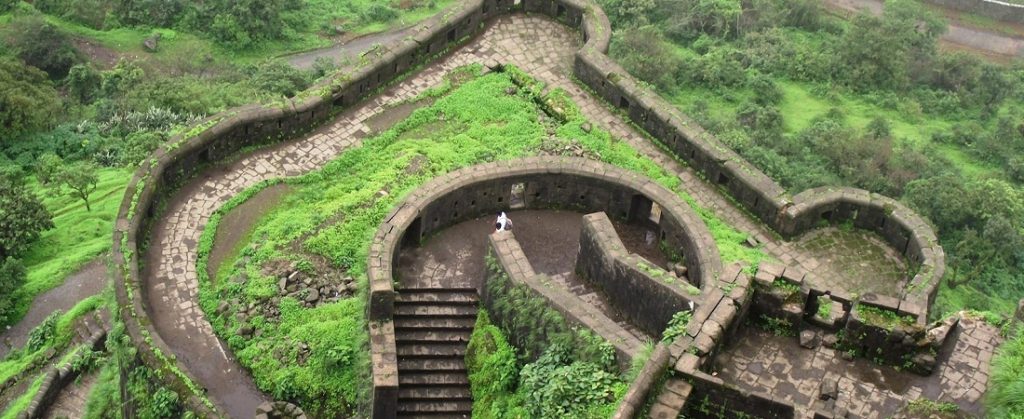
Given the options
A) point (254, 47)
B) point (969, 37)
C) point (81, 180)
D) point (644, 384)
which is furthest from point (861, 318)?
point (969, 37)

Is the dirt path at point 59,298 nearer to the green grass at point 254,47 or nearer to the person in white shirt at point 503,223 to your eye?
the person in white shirt at point 503,223

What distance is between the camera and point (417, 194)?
20.1 m

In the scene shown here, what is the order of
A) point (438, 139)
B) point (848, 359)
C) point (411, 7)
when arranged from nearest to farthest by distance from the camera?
point (848, 359)
point (438, 139)
point (411, 7)

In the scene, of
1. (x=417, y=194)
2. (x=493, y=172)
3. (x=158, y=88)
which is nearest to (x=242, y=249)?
(x=417, y=194)

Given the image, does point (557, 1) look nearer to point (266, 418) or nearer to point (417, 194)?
point (417, 194)

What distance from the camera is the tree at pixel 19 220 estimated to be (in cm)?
2736

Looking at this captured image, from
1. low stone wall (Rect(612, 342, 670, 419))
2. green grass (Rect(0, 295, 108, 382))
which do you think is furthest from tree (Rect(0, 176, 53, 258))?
low stone wall (Rect(612, 342, 670, 419))

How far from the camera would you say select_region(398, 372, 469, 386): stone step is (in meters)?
18.3

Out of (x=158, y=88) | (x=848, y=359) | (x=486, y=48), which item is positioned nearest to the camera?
(x=848, y=359)

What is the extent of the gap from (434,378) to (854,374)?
253 inches

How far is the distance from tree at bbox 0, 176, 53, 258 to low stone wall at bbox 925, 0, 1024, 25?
36233mm

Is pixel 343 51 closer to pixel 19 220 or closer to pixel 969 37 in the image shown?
pixel 19 220

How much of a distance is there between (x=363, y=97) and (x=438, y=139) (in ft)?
6.87

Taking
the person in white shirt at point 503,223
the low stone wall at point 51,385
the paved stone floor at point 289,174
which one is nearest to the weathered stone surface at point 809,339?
the paved stone floor at point 289,174
